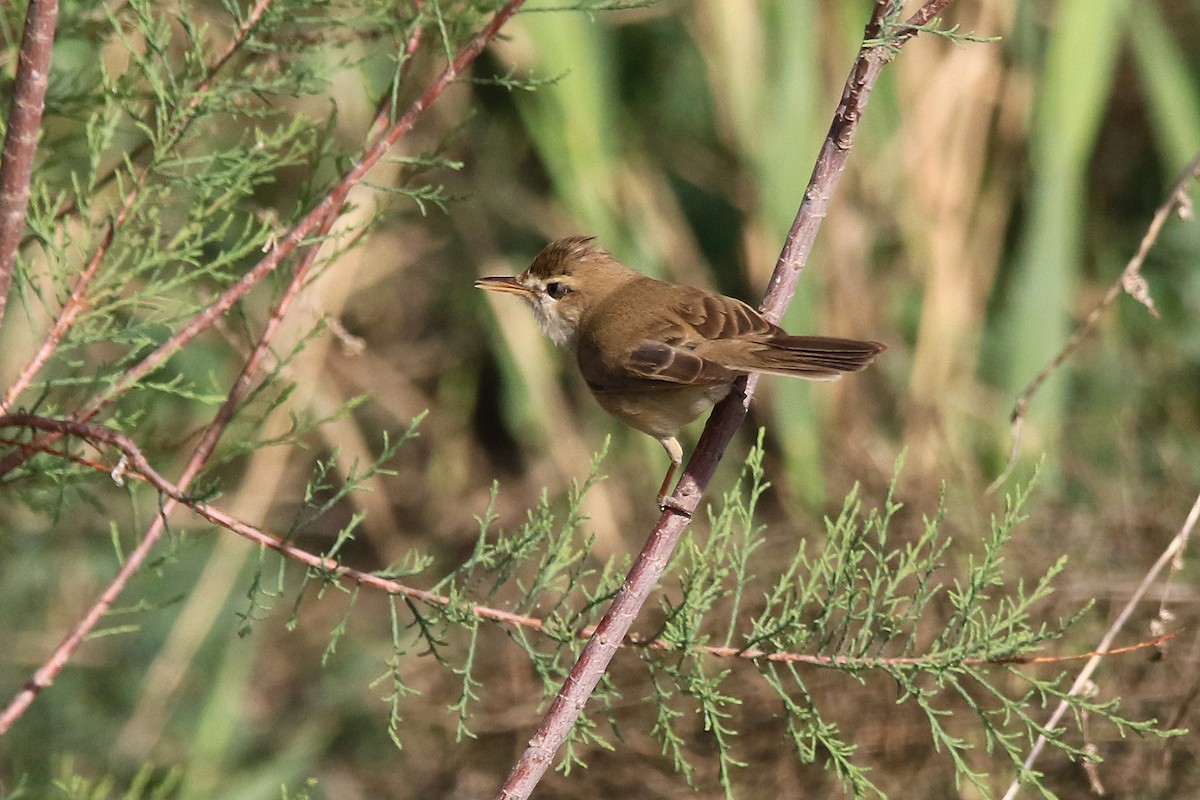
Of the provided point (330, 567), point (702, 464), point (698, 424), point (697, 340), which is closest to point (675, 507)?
point (702, 464)

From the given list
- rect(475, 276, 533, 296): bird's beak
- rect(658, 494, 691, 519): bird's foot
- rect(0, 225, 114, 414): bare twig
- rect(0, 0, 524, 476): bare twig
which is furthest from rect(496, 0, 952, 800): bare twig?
rect(475, 276, 533, 296): bird's beak

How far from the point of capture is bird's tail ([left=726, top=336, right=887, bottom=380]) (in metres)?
2.58

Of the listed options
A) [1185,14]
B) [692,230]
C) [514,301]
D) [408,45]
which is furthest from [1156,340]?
[408,45]

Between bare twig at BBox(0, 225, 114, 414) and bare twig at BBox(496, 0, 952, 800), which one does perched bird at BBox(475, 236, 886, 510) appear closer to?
bare twig at BBox(496, 0, 952, 800)

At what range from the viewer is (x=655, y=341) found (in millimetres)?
3033

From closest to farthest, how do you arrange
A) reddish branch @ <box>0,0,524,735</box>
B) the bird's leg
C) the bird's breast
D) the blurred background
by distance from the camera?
reddish branch @ <box>0,0,524,735</box> < the bird's leg < the bird's breast < the blurred background

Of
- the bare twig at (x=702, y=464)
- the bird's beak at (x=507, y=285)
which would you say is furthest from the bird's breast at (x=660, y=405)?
the bare twig at (x=702, y=464)

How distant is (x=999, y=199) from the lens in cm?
507

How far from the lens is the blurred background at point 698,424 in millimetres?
3832

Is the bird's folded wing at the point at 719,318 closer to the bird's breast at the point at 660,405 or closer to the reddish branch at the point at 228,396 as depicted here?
the bird's breast at the point at 660,405

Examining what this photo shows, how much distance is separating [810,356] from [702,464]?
0.59 meters

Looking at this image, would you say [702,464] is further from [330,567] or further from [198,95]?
[198,95]

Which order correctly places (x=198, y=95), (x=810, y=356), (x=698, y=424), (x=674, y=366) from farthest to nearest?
(x=698, y=424) → (x=674, y=366) → (x=810, y=356) → (x=198, y=95)

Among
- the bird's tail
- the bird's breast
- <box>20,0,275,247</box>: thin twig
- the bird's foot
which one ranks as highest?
<box>20,0,275,247</box>: thin twig
